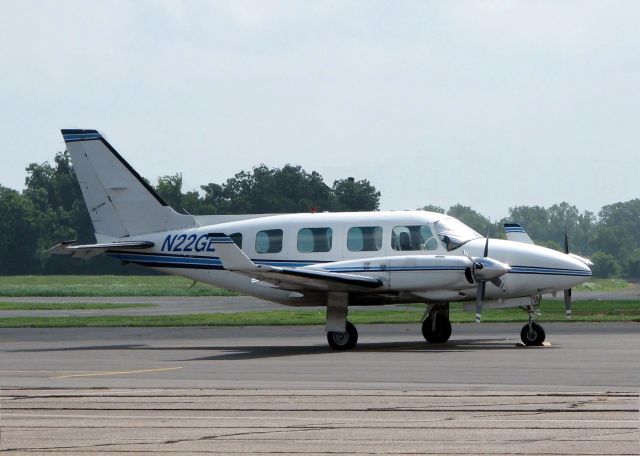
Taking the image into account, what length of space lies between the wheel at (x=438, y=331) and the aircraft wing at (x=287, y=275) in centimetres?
252

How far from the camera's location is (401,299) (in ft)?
88.9

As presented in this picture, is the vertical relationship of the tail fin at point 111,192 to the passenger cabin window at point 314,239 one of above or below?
above

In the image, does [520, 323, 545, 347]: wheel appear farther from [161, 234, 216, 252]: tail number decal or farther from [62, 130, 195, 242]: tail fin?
[62, 130, 195, 242]: tail fin

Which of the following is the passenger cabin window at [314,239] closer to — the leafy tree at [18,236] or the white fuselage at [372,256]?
the white fuselage at [372,256]

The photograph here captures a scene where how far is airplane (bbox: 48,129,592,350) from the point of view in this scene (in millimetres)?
26109

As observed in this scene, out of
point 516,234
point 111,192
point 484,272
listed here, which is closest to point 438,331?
point 484,272

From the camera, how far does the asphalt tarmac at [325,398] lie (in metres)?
11.8

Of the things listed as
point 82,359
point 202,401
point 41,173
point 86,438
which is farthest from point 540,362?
point 41,173

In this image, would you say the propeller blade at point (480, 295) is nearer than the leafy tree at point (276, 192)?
Yes

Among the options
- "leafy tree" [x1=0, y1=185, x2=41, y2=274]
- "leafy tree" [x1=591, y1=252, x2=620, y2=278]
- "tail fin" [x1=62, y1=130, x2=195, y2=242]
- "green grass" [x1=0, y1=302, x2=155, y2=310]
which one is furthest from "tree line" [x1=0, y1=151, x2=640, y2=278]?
"tail fin" [x1=62, y1=130, x2=195, y2=242]

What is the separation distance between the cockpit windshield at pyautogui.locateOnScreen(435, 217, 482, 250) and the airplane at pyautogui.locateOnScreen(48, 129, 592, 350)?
0.08 ft

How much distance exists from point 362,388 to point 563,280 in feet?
33.8

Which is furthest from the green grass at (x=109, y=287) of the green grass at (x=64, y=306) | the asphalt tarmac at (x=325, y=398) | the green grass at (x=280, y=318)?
the asphalt tarmac at (x=325, y=398)

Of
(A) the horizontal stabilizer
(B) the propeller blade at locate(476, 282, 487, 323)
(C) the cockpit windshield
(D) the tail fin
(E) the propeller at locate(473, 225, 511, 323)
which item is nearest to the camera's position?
(A) the horizontal stabilizer
